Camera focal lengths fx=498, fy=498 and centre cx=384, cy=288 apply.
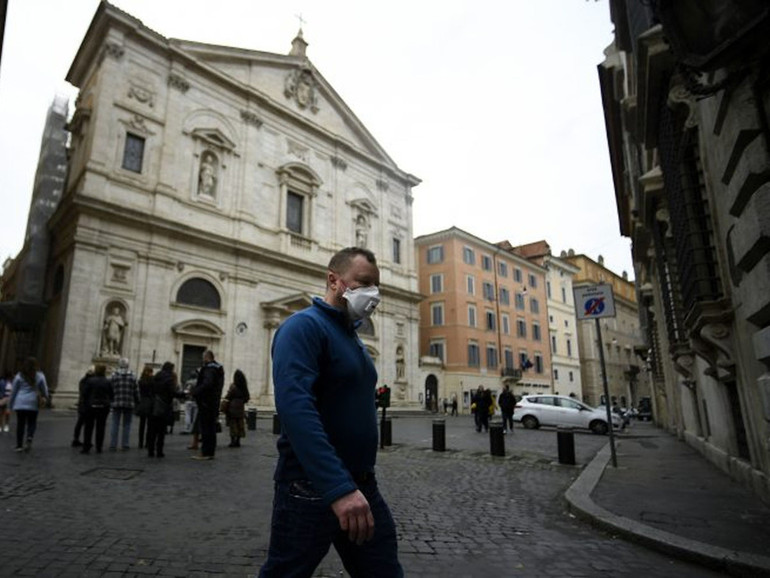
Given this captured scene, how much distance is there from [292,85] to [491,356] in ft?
89.0

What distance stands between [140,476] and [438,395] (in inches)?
1315

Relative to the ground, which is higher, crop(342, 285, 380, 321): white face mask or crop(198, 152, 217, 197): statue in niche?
crop(198, 152, 217, 197): statue in niche

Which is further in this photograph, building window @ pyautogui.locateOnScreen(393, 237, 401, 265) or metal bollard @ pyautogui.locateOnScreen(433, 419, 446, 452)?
building window @ pyautogui.locateOnScreen(393, 237, 401, 265)

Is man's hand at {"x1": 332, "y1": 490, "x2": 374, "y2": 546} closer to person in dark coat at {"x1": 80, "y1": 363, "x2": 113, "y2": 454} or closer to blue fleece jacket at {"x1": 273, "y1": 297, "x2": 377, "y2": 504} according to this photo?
blue fleece jacket at {"x1": 273, "y1": 297, "x2": 377, "y2": 504}

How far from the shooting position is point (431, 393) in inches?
1521

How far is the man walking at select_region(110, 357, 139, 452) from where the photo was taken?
9.88 meters

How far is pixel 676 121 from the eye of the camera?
7.15m

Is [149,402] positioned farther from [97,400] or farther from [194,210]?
[194,210]

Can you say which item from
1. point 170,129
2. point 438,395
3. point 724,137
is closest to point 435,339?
point 438,395

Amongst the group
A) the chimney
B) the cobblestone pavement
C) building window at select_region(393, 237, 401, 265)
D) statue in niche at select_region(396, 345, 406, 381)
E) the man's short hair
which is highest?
the chimney

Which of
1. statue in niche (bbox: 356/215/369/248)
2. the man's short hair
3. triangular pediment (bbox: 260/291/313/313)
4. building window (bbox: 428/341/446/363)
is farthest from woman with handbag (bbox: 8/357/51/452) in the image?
building window (bbox: 428/341/446/363)

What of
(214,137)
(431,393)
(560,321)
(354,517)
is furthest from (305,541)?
(560,321)

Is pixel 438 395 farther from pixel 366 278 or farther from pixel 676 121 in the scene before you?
pixel 366 278

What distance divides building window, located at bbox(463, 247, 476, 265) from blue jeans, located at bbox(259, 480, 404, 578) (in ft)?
138
